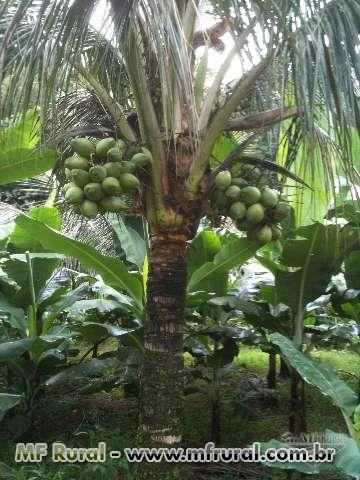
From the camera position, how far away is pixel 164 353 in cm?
305

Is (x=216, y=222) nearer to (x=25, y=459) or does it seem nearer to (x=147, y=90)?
(x=147, y=90)

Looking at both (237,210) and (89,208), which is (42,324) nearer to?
(89,208)

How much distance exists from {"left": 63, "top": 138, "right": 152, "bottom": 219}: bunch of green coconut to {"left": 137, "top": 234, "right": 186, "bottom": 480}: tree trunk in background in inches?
14.7

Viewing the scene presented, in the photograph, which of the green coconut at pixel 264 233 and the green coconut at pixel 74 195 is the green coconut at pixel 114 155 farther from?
the green coconut at pixel 264 233

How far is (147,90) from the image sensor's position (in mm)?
2963

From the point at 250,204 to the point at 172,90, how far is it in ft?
2.35

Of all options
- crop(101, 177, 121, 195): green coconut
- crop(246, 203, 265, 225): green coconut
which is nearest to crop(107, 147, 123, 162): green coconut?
crop(101, 177, 121, 195): green coconut

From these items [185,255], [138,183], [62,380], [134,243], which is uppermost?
[138,183]

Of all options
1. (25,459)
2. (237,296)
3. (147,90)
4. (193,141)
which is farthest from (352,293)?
(25,459)

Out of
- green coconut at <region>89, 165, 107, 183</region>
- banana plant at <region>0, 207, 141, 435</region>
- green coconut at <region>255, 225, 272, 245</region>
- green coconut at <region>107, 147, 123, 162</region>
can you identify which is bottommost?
banana plant at <region>0, 207, 141, 435</region>

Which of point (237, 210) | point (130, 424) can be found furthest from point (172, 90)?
point (130, 424)

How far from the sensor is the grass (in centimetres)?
386

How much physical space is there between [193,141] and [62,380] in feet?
7.61

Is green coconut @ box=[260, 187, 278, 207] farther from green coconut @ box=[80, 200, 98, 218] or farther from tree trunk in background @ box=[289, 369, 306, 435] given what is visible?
tree trunk in background @ box=[289, 369, 306, 435]
